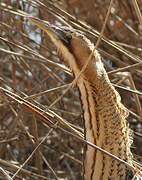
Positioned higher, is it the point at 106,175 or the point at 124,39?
the point at 124,39

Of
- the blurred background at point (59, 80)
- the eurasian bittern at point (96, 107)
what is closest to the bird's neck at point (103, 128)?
the eurasian bittern at point (96, 107)

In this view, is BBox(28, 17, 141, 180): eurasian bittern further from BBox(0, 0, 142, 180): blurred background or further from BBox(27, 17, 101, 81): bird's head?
BBox(0, 0, 142, 180): blurred background

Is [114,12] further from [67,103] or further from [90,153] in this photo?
[90,153]

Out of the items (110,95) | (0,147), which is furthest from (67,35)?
(0,147)

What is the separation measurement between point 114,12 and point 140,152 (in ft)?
2.69

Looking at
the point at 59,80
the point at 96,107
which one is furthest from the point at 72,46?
the point at 59,80

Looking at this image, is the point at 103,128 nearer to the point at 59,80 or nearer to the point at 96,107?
the point at 96,107

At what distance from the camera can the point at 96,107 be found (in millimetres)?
1041

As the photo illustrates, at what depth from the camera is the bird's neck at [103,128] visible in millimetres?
1032

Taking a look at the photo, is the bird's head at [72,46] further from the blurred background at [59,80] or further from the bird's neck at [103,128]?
the blurred background at [59,80]

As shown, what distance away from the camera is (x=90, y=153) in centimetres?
107

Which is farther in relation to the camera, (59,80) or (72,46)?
(59,80)

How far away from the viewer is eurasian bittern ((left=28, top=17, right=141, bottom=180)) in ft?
3.36

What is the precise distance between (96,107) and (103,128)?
0.23 ft
